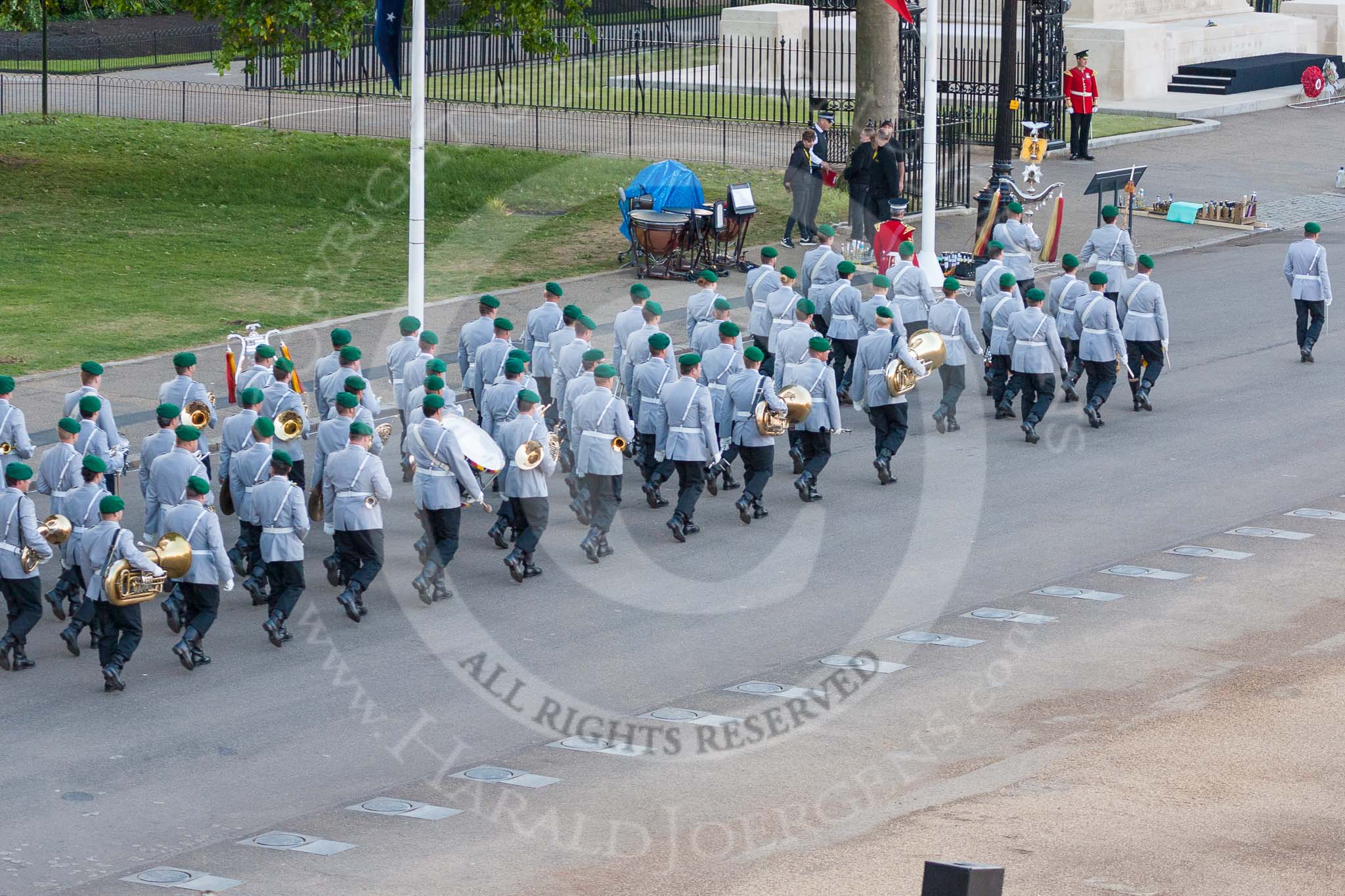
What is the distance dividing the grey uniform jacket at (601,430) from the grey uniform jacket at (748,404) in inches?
50.2

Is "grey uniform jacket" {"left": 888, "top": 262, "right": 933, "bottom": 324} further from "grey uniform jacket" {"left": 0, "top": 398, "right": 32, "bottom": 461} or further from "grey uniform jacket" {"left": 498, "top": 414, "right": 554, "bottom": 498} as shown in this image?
"grey uniform jacket" {"left": 0, "top": 398, "right": 32, "bottom": 461}

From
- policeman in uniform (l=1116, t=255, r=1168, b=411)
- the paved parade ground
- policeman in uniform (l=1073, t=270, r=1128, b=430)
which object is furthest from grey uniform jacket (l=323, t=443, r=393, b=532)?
policeman in uniform (l=1116, t=255, r=1168, b=411)

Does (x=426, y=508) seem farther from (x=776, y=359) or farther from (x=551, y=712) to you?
(x=776, y=359)

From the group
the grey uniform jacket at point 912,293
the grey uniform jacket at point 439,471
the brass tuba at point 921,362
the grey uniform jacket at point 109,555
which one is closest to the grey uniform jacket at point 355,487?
Answer: the grey uniform jacket at point 439,471

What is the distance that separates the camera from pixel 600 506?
15977 mm

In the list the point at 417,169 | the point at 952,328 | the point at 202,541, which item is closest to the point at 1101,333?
the point at 952,328

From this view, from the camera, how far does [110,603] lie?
1298 cm

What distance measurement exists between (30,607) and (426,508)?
301cm

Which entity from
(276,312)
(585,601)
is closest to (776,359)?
(585,601)

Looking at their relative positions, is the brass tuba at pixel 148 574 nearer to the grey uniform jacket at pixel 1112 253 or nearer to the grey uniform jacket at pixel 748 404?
the grey uniform jacket at pixel 748 404

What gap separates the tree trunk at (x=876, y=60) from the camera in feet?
104

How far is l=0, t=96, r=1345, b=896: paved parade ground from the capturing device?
10.3 meters

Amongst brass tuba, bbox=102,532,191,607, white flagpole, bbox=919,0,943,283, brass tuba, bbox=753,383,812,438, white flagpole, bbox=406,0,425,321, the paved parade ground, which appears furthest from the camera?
white flagpole, bbox=919,0,943,283

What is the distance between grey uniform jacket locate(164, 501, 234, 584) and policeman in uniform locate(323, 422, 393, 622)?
103 cm
